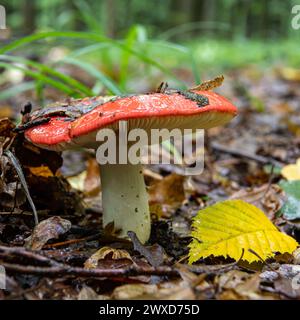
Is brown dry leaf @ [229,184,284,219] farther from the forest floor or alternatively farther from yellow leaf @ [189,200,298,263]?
yellow leaf @ [189,200,298,263]

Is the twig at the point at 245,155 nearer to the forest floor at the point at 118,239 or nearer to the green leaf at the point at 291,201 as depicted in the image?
the forest floor at the point at 118,239

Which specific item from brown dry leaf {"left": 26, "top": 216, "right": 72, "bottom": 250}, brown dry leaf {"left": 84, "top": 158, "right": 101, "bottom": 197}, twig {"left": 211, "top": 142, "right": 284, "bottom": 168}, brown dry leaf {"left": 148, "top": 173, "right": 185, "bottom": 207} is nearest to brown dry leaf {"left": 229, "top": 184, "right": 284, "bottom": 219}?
brown dry leaf {"left": 148, "top": 173, "right": 185, "bottom": 207}

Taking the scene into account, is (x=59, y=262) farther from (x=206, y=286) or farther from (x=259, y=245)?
(x=259, y=245)

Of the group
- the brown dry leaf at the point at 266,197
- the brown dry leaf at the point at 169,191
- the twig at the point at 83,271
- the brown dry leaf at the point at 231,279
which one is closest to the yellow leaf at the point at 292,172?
the brown dry leaf at the point at 266,197

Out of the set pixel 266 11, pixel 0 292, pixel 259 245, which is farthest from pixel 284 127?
pixel 266 11

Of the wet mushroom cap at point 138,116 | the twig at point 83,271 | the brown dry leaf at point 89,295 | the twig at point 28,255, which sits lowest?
the brown dry leaf at point 89,295
